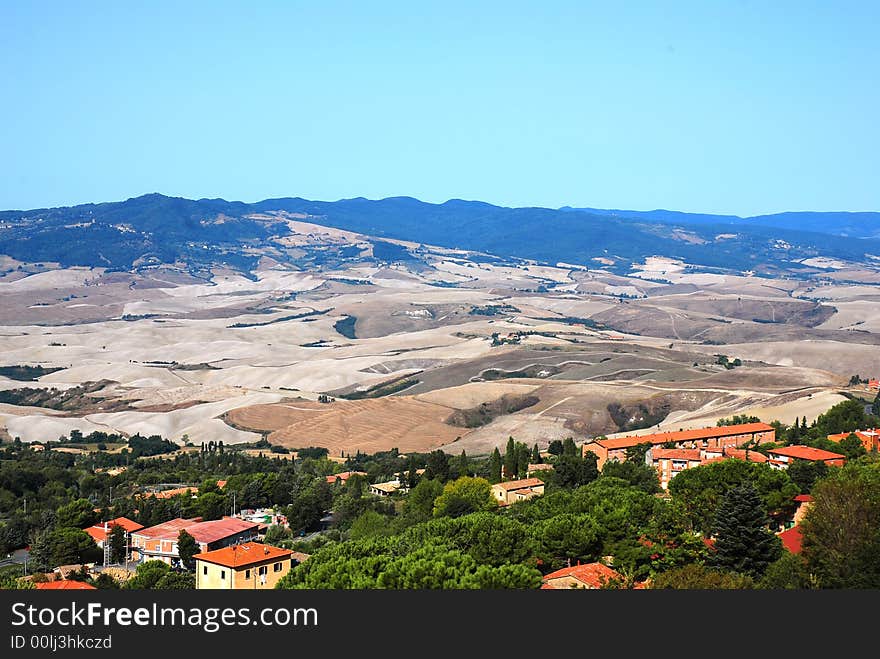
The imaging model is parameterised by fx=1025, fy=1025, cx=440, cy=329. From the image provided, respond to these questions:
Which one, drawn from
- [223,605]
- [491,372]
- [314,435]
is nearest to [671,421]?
[314,435]

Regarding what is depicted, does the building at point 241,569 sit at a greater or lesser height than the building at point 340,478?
greater

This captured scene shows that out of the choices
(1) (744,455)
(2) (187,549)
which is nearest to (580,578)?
(2) (187,549)

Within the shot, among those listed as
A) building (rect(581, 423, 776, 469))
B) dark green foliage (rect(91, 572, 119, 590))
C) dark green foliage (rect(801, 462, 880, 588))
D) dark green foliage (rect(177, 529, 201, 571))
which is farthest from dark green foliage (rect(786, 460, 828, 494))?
dark green foliage (rect(91, 572, 119, 590))

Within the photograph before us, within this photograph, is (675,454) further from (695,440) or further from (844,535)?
(844,535)

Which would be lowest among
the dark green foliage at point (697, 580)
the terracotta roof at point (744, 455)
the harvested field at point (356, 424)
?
the harvested field at point (356, 424)

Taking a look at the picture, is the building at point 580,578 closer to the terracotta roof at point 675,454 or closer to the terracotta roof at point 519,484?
the terracotta roof at point 519,484

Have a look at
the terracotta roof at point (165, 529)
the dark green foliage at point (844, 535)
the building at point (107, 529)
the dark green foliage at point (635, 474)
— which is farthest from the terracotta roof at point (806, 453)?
the building at point (107, 529)

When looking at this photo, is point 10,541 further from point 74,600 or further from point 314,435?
point 314,435
